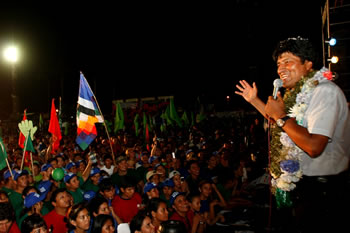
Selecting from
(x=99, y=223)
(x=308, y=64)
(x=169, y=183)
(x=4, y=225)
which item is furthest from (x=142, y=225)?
(x=308, y=64)

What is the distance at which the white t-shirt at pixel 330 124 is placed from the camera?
2094mm

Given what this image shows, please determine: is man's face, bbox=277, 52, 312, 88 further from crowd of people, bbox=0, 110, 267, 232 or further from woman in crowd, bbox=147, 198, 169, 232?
woman in crowd, bbox=147, 198, 169, 232

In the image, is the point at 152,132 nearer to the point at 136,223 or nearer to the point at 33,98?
the point at 136,223

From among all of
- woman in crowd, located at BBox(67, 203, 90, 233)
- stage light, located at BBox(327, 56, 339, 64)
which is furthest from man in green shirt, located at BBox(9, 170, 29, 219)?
stage light, located at BBox(327, 56, 339, 64)

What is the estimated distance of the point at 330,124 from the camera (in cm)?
207

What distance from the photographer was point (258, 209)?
8.31 meters

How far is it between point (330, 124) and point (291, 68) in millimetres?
589

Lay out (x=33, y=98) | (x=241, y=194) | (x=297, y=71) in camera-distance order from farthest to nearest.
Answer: (x=33, y=98) → (x=241, y=194) → (x=297, y=71)

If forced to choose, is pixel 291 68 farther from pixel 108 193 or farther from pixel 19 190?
pixel 19 190

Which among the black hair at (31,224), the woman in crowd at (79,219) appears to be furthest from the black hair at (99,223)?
the black hair at (31,224)

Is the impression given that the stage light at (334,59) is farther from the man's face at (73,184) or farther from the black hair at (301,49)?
the black hair at (301,49)

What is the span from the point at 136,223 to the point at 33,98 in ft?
163

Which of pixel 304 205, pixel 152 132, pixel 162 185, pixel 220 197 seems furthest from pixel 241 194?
pixel 152 132

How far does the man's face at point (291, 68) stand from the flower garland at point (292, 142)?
0.04m
